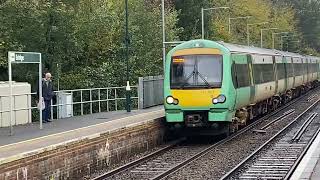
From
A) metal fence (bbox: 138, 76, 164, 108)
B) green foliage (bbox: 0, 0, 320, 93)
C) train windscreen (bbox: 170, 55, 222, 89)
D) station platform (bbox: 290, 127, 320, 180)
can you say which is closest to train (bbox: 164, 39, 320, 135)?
train windscreen (bbox: 170, 55, 222, 89)

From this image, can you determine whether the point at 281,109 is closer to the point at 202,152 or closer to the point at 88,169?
the point at 202,152

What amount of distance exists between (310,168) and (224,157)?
446cm

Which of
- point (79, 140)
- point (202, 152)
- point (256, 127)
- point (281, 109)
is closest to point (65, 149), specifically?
point (79, 140)

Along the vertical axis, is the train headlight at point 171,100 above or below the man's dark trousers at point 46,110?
above

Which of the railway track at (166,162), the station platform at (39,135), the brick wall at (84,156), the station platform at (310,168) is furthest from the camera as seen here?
the railway track at (166,162)

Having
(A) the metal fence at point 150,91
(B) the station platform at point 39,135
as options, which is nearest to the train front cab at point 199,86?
(B) the station platform at point 39,135

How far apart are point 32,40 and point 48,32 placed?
0.87m

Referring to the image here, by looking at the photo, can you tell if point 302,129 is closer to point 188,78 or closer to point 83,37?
point 188,78

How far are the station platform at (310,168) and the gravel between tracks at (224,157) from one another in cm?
186

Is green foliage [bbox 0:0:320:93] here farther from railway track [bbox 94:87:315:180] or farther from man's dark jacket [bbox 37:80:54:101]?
railway track [bbox 94:87:315:180]

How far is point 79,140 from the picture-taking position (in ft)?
43.4

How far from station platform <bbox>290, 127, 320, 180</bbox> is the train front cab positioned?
4000mm

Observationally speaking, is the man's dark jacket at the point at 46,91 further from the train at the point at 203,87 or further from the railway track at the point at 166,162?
the railway track at the point at 166,162

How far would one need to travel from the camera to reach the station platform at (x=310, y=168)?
1033cm
